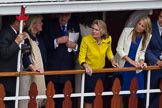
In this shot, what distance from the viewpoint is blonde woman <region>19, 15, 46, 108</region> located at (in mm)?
7949

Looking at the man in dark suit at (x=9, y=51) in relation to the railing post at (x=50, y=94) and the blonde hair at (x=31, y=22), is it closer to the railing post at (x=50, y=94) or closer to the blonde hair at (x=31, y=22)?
the blonde hair at (x=31, y=22)

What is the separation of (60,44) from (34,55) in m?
0.41

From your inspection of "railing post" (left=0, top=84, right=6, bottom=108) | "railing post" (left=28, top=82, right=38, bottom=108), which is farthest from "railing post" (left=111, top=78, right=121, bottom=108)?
"railing post" (left=0, top=84, right=6, bottom=108)

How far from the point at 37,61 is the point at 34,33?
0.32 m

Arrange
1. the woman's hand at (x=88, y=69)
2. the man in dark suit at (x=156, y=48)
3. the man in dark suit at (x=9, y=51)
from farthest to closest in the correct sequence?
1. the man in dark suit at (x=156, y=48)
2. the woman's hand at (x=88, y=69)
3. the man in dark suit at (x=9, y=51)

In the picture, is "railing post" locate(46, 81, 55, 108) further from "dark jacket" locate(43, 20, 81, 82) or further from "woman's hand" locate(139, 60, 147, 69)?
"woman's hand" locate(139, 60, 147, 69)

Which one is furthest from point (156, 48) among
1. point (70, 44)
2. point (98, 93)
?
point (70, 44)

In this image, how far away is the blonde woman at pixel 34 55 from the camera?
7.95m

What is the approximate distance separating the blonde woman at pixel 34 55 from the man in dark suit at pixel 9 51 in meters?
0.13

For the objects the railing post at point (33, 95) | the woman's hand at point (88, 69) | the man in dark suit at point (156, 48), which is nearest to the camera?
the railing post at point (33, 95)

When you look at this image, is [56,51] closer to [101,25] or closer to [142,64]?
[101,25]

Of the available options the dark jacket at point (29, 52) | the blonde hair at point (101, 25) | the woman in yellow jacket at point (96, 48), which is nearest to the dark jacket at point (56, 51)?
the dark jacket at point (29, 52)

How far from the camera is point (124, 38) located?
8.28 metres

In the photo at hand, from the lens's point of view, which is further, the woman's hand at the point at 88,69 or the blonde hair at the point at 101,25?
the blonde hair at the point at 101,25
